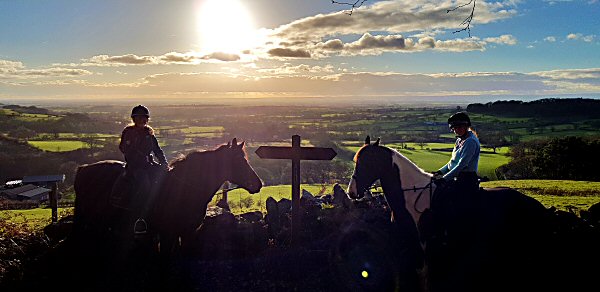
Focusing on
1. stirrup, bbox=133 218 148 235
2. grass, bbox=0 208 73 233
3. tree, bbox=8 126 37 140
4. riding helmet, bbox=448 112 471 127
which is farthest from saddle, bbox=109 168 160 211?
tree, bbox=8 126 37 140

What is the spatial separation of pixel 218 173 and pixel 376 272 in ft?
12.4

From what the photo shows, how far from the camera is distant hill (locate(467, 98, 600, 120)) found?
9069 cm

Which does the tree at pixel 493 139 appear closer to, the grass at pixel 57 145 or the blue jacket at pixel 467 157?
the blue jacket at pixel 467 157

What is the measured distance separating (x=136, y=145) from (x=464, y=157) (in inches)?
224

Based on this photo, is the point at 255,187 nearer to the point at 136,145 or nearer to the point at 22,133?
the point at 136,145

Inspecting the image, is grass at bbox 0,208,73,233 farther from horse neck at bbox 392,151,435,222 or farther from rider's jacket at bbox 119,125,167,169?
horse neck at bbox 392,151,435,222

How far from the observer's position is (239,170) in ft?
23.7

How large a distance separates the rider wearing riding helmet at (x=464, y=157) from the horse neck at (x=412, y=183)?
0.92 ft

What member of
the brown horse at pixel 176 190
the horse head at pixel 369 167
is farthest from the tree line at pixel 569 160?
the brown horse at pixel 176 190

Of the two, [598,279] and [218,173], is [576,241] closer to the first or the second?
[598,279]

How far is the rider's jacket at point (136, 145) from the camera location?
6.62 m

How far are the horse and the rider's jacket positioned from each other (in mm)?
3798

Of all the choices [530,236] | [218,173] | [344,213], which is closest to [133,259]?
[218,173]

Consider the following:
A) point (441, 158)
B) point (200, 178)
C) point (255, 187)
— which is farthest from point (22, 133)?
point (255, 187)
